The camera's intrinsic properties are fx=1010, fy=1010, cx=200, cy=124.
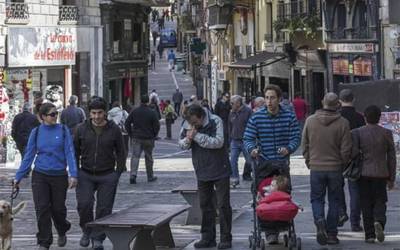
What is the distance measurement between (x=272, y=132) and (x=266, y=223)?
1.09 metres

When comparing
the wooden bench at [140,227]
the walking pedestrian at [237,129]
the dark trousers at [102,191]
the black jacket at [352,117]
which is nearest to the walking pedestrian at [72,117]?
the walking pedestrian at [237,129]

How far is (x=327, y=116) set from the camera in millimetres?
11547

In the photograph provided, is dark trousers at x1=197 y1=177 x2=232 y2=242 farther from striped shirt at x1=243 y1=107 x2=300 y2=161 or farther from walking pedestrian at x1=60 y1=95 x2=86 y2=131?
walking pedestrian at x1=60 y1=95 x2=86 y2=131

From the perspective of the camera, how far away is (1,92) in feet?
83.6

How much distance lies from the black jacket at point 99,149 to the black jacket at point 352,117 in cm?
311

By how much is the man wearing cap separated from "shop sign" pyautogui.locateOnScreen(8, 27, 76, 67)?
71.8ft

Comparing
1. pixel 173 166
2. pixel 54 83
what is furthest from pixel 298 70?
pixel 173 166

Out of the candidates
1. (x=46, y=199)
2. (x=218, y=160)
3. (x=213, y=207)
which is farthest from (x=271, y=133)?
(x=46, y=199)

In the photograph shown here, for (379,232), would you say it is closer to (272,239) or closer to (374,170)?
(374,170)

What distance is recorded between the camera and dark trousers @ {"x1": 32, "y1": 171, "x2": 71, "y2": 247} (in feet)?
37.2

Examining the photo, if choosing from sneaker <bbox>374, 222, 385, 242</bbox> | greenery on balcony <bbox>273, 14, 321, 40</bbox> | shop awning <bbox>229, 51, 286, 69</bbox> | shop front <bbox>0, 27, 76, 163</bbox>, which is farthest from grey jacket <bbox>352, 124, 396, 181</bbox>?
shop awning <bbox>229, 51, 286, 69</bbox>

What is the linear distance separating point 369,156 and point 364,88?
701 centimetres

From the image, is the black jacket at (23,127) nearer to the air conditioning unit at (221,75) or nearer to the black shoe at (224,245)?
the black shoe at (224,245)

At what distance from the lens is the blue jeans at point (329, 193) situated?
1145cm
